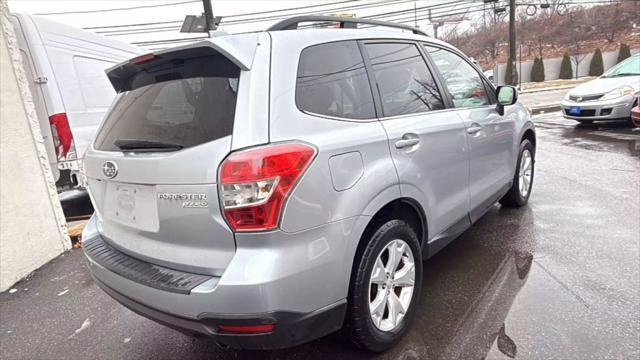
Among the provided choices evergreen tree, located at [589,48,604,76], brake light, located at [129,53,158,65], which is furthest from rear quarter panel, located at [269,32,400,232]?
evergreen tree, located at [589,48,604,76]

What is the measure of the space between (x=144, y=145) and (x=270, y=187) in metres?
0.74

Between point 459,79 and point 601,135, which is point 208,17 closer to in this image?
point 459,79

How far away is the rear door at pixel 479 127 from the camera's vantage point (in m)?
2.96

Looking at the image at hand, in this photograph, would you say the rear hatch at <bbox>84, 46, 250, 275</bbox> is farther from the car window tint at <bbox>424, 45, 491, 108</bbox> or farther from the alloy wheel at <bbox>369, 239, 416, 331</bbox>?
the car window tint at <bbox>424, 45, 491, 108</bbox>

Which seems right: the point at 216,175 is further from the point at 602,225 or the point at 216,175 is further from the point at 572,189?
the point at 572,189

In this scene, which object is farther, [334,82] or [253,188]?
[334,82]

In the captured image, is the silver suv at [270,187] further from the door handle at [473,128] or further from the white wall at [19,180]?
the white wall at [19,180]

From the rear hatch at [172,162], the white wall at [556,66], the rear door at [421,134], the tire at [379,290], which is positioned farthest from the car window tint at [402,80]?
the white wall at [556,66]

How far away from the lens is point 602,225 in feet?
12.2

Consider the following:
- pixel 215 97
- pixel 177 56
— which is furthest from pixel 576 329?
pixel 177 56

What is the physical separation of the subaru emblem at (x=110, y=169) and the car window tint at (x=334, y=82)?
1.01 metres

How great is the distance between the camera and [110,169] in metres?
2.03

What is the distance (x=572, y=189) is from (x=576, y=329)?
310 centimetres

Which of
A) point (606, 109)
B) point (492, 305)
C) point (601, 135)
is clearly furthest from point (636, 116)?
point (492, 305)
